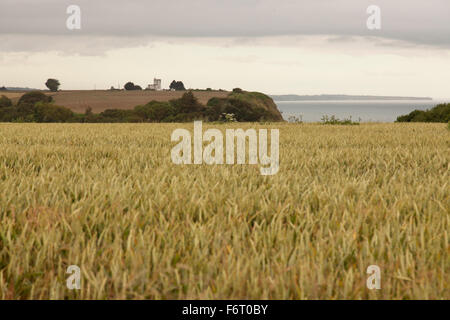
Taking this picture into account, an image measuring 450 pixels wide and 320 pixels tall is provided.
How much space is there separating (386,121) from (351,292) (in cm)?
1442

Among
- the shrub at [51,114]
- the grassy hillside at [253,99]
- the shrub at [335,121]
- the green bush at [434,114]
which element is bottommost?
the shrub at [335,121]

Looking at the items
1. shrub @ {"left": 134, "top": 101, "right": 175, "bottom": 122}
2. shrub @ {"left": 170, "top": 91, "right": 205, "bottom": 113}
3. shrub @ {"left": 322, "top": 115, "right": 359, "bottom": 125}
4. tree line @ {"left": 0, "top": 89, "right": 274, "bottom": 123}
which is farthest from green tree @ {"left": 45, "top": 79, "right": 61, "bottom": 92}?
shrub @ {"left": 322, "top": 115, "right": 359, "bottom": 125}

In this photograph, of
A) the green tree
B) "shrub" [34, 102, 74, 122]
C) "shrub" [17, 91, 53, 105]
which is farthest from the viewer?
the green tree

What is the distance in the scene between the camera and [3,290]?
131cm

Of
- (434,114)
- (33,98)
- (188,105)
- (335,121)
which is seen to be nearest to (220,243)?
(335,121)

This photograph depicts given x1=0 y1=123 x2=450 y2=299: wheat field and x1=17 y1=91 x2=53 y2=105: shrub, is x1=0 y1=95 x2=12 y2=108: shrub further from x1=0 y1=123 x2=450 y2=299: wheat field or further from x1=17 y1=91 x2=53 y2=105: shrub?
x1=0 y1=123 x2=450 y2=299: wheat field

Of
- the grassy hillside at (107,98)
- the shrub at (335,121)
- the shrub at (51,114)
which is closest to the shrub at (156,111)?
the grassy hillside at (107,98)

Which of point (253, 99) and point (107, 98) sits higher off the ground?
point (253, 99)

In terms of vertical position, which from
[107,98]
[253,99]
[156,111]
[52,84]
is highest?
[52,84]

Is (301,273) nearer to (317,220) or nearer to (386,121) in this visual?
(317,220)

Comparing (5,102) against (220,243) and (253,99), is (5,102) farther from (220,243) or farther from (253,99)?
(220,243)

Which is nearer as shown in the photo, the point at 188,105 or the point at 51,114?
the point at 51,114

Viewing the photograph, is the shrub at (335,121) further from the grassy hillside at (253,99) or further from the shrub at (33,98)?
the shrub at (33,98)
